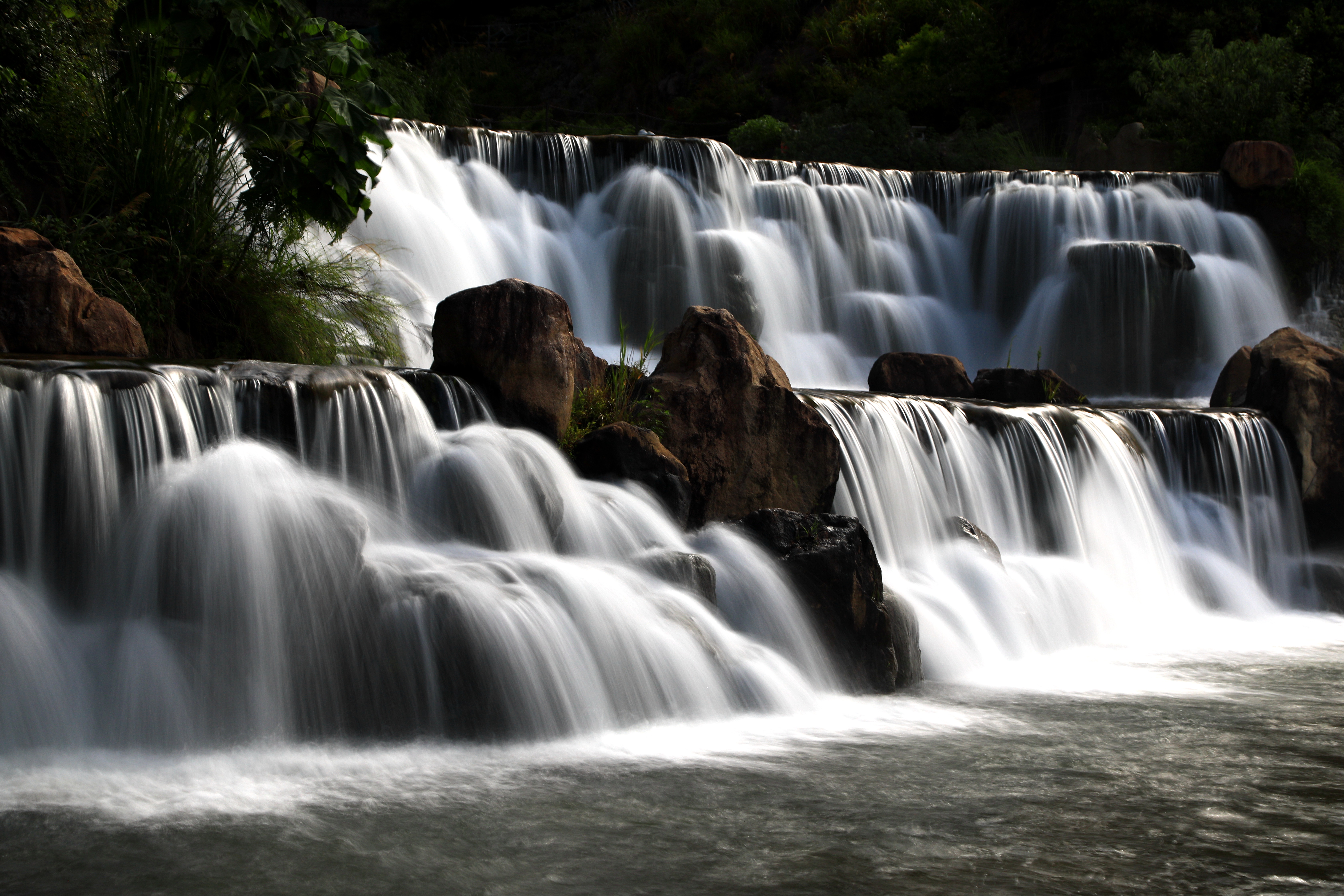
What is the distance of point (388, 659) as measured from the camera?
200 inches

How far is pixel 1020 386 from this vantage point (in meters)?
12.4

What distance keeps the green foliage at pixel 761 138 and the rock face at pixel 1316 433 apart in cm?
1295

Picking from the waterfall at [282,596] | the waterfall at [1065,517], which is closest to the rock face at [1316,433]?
the waterfall at [1065,517]

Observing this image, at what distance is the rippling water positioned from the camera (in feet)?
11.5

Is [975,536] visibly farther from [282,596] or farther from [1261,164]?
[1261,164]

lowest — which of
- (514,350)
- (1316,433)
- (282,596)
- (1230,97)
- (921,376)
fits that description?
(282,596)

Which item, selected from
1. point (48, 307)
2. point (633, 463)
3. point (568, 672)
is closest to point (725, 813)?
point (568, 672)

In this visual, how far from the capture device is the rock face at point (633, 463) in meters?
7.16

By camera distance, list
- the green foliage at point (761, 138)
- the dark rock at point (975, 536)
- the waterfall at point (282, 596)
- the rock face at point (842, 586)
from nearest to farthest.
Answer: the waterfall at point (282, 596) → the rock face at point (842, 586) → the dark rock at point (975, 536) → the green foliage at point (761, 138)

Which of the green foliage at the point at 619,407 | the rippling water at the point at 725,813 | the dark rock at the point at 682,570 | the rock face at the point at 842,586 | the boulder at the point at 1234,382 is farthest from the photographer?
the boulder at the point at 1234,382

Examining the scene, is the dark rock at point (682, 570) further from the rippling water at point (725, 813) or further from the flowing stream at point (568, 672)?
the rippling water at point (725, 813)

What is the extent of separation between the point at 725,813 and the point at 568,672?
1.40 metres

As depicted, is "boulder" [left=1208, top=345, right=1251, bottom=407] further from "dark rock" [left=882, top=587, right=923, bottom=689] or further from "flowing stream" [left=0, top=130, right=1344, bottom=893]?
"dark rock" [left=882, top=587, right=923, bottom=689]

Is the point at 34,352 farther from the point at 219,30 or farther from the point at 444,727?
the point at 444,727
